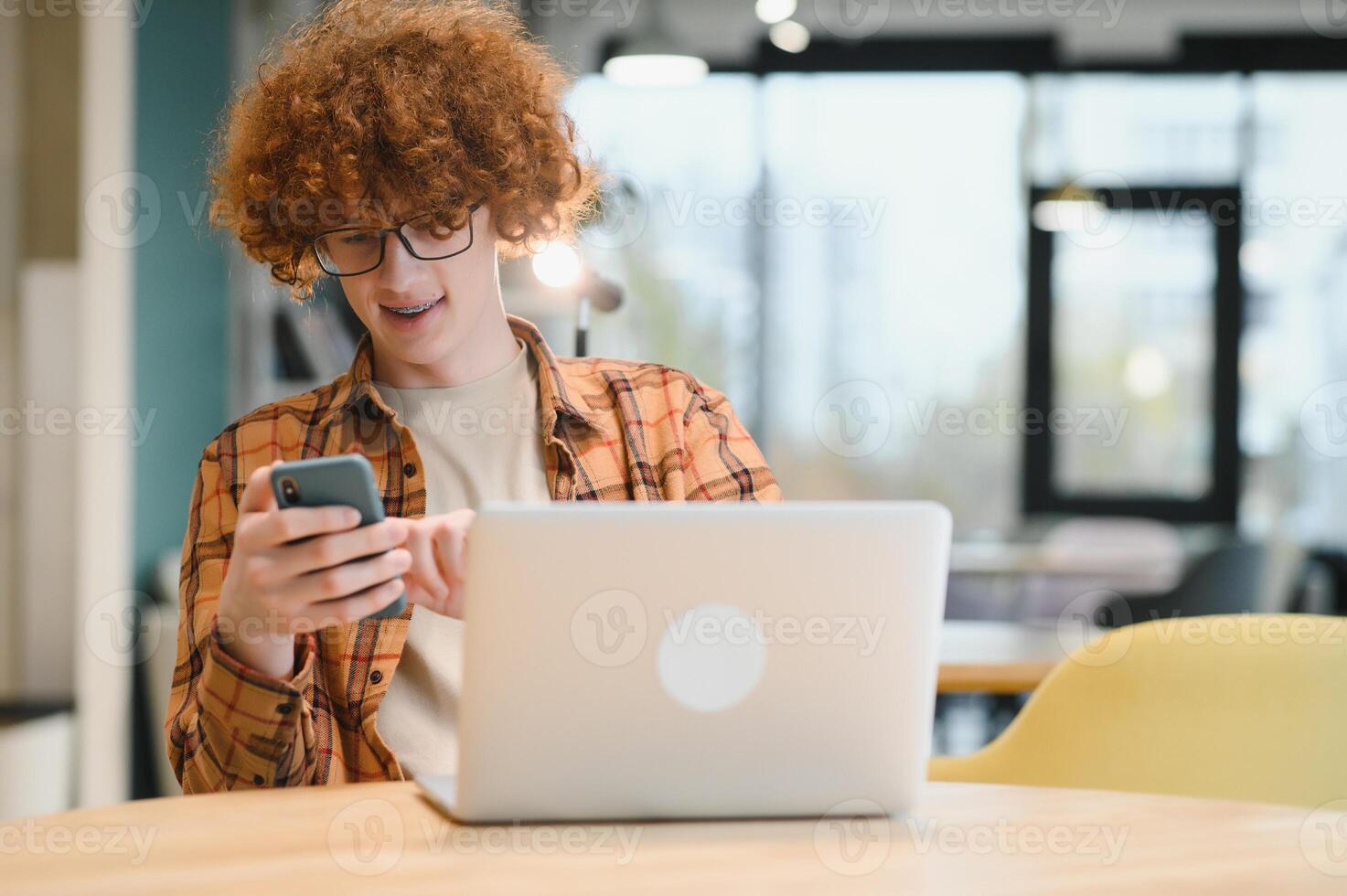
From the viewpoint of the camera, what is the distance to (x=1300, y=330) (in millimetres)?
6125

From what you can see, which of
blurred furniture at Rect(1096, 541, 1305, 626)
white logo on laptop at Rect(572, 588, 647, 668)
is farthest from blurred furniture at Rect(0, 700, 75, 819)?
blurred furniture at Rect(1096, 541, 1305, 626)

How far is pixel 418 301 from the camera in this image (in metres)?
1.51

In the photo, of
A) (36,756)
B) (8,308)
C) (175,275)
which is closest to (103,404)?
(8,308)

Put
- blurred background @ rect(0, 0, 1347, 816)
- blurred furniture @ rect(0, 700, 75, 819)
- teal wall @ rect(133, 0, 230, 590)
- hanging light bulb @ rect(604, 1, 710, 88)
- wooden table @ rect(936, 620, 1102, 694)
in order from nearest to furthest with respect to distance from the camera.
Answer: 1. wooden table @ rect(936, 620, 1102, 694)
2. blurred furniture @ rect(0, 700, 75, 819)
3. teal wall @ rect(133, 0, 230, 590)
4. hanging light bulb @ rect(604, 1, 710, 88)
5. blurred background @ rect(0, 0, 1347, 816)

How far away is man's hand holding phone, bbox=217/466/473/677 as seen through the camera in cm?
103

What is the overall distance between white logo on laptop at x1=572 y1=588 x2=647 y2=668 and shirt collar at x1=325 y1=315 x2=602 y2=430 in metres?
0.64

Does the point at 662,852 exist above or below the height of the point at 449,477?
below

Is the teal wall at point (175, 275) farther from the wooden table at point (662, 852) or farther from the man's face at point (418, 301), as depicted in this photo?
the wooden table at point (662, 852)

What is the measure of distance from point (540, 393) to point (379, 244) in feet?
0.87

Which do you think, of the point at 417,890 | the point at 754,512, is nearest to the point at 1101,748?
the point at 754,512

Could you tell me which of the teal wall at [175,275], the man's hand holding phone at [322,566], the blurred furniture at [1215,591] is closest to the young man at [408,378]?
the man's hand holding phone at [322,566]

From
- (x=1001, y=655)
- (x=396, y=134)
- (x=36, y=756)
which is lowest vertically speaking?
(x=36, y=756)

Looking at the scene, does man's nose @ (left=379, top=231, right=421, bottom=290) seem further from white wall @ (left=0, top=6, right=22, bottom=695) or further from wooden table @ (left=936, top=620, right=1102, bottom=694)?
white wall @ (left=0, top=6, right=22, bottom=695)

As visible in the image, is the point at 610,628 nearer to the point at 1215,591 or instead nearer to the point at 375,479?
the point at 375,479
